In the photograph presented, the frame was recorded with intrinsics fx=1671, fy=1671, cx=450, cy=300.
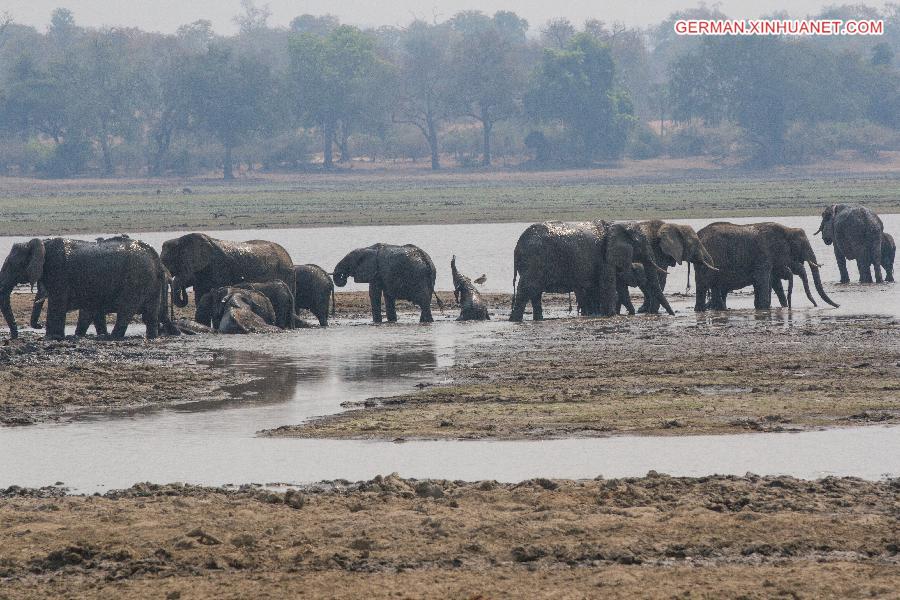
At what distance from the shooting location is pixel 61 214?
216 ft

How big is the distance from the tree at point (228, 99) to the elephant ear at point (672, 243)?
273 ft

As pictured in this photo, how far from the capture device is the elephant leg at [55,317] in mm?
20906

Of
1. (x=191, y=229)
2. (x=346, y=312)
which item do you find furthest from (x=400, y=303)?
(x=191, y=229)

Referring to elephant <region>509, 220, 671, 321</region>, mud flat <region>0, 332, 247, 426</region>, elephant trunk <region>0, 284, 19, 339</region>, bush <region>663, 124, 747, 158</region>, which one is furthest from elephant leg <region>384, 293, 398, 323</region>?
bush <region>663, 124, 747, 158</region>

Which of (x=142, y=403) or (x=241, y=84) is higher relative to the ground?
(x=241, y=84)

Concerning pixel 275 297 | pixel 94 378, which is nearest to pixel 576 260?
pixel 275 297

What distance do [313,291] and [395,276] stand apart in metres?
1.22

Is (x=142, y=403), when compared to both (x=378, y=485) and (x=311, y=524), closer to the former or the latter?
(x=378, y=485)

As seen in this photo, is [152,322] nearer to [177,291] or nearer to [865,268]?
[177,291]

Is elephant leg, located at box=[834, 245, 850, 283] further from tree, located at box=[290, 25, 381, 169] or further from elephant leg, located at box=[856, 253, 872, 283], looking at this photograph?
tree, located at box=[290, 25, 381, 169]

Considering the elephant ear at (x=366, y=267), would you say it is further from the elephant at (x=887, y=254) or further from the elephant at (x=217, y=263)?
the elephant at (x=887, y=254)

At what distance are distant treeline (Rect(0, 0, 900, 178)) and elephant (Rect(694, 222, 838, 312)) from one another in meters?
81.9

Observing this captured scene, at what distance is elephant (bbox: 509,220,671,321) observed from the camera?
942 inches

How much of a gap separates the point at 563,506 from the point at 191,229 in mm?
45414
